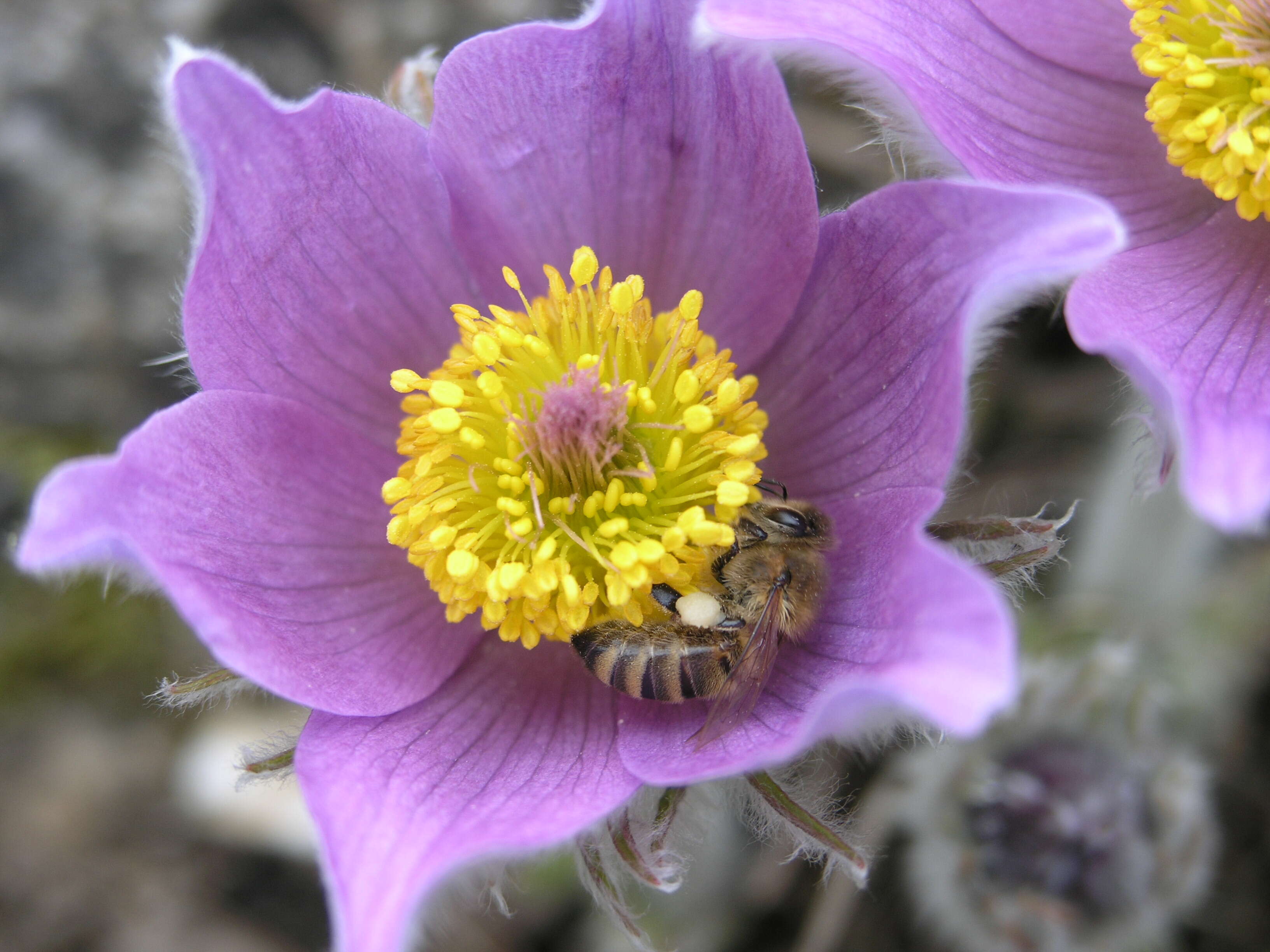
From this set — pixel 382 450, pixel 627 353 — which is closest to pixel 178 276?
pixel 382 450

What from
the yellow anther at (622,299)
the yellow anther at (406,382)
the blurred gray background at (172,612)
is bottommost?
the blurred gray background at (172,612)

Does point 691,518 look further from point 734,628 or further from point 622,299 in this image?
point 622,299

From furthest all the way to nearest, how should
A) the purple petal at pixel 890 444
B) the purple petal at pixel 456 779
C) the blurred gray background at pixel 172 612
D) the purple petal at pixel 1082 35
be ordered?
the blurred gray background at pixel 172 612, the purple petal at pixel 1082 35, the purple petal at pixel 456 779, the purple petal at pixel 890 444

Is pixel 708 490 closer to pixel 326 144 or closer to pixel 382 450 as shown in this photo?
pixel 382 450

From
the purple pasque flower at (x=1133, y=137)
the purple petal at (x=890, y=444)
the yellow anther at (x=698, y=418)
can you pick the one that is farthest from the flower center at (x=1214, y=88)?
the yellow anther at (x=698, y=418)

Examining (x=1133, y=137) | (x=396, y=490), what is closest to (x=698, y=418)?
(x=396, y=490)

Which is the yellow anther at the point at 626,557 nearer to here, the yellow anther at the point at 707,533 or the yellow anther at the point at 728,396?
the yellow anther at the point at 707,533

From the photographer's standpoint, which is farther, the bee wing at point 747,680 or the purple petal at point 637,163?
the purple petal at point 637,163
